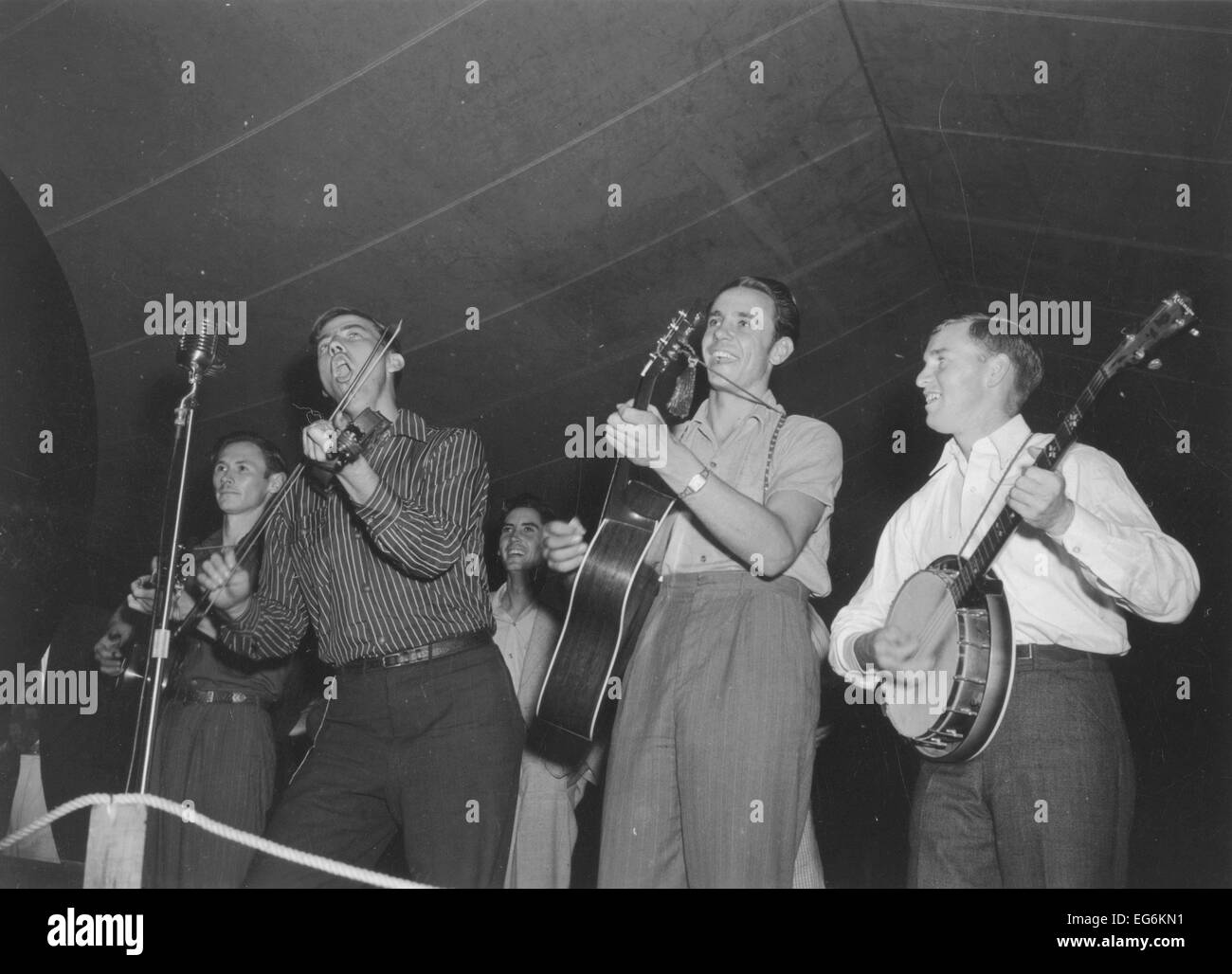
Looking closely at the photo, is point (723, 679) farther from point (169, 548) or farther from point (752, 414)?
point (169, 548)

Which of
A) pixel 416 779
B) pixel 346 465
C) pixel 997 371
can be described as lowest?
pixel 416 779

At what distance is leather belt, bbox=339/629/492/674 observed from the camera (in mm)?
2488

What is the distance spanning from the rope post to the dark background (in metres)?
1.41

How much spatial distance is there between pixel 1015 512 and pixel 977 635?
0.27 metres

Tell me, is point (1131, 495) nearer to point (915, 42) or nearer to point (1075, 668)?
point (1075, 668)

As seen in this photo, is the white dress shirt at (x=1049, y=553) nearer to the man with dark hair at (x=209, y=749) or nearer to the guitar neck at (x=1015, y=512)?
the guitar neck at (x=1015, y=512)

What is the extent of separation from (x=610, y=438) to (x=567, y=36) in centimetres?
162

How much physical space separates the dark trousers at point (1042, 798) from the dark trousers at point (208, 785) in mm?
1866

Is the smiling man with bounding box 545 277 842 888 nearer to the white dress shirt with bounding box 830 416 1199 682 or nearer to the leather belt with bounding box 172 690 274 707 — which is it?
the white dress shirt with bounding box 830 416 1199 682

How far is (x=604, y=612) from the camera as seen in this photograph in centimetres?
237

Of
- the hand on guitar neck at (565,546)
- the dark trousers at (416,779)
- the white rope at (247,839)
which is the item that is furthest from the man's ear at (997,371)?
the white rope at (247,839)

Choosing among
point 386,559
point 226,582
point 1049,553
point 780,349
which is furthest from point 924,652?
point 226,582

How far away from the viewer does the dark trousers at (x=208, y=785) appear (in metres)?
3.04

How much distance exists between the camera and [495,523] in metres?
5.79
